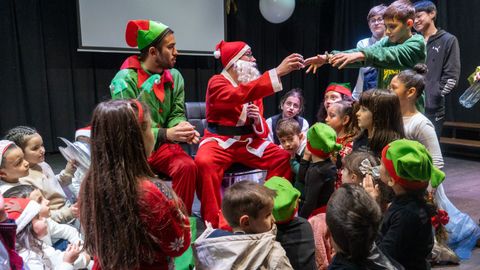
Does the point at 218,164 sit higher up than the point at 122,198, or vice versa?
the point at 122,198

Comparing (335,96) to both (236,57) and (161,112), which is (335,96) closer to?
(236,57)

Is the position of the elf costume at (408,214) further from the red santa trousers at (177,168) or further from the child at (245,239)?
the red santa trousers at (177,168)

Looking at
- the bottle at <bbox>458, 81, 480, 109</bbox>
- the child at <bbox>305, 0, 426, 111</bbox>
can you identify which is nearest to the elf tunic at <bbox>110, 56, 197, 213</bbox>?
the child at <bbox>305, 0, 426, 111</bbox>

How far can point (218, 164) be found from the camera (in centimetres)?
250

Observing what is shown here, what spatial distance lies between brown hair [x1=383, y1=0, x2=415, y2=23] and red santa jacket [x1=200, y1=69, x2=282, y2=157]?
77 centimetres

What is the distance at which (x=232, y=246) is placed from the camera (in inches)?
55.9

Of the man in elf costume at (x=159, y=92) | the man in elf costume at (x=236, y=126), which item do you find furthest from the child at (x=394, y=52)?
the man in elf costume at (x=159, y=92)

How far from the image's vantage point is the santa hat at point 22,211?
1.69m

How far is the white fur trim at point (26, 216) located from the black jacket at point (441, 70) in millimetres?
3163

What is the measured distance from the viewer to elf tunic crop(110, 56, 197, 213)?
2336 millimetres

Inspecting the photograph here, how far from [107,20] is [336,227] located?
16.6 ft

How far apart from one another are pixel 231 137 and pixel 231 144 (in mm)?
54

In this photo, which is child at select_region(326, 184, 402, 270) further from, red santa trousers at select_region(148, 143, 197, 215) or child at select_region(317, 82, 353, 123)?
child at select_region(317, 82, 353, 123)

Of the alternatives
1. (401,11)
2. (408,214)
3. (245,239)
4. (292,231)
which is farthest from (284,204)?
(401,11)
